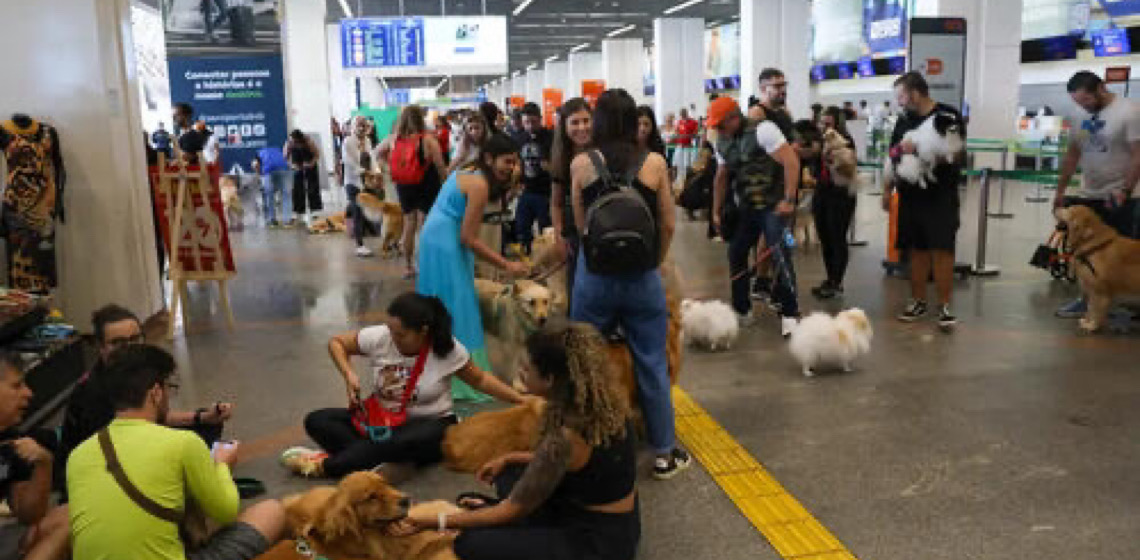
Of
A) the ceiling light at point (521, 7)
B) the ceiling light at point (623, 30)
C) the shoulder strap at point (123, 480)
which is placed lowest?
the shoulder strap at point (123, 480)

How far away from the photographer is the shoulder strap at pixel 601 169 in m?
3.96

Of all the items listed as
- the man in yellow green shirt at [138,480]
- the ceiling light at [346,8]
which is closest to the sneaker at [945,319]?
the man in yellow green shirt at [138,480]

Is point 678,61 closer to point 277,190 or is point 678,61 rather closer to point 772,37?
point 772,37

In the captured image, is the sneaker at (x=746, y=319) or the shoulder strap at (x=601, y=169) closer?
A: the shoulder strap at (x=601, y=169)

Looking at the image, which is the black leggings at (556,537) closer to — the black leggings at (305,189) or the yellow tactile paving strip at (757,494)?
the yellow tactile paving strip at (757,494)

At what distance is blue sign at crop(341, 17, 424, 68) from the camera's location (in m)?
19.5

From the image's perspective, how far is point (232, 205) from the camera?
14.2m

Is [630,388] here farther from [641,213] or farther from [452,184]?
[452,184]

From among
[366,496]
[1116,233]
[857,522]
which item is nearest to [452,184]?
[366,496]

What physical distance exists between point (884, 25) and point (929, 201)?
20.6 meters

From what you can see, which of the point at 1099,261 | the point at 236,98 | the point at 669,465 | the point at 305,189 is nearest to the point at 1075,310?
the point at 1099,261

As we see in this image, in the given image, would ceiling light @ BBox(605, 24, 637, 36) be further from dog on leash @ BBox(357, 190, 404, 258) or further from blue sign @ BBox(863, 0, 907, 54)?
dog on leash @ BBox(357, 190, 404, 258)

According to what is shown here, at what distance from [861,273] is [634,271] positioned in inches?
227

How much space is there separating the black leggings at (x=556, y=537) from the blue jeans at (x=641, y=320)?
984 mm
